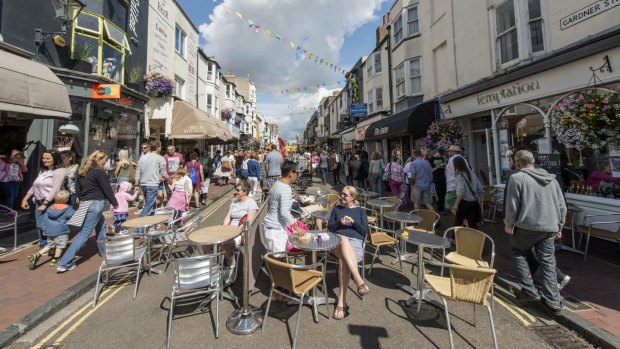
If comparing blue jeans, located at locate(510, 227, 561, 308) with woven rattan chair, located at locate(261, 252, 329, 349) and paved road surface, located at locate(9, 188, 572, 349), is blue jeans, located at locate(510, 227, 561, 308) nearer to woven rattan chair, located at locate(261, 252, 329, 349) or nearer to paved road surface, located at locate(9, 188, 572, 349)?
paved road surface, located at locate(9, 188, 572, 349)

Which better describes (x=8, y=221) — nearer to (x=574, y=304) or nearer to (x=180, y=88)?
(x=574, y=304)

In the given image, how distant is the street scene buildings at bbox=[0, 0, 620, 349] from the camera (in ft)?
10.3

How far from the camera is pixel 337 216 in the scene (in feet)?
13.3

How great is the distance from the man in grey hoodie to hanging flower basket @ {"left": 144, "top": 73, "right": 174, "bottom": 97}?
1290 cm

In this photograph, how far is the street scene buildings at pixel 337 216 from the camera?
3.14 m

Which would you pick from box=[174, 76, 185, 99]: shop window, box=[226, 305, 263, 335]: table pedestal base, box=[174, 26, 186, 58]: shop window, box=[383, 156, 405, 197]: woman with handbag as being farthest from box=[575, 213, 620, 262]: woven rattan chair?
box=[174, 26, 186, 58]: shop window

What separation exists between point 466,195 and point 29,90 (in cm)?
868

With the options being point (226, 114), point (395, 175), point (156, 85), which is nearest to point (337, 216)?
point (395, 175)

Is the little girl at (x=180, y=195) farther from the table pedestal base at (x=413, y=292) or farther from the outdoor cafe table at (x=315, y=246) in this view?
the table pedestal base at (x=413, y=292)

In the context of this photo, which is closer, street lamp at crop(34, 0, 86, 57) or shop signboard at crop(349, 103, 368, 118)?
street lamp at crop(34, 0, 86, 57)

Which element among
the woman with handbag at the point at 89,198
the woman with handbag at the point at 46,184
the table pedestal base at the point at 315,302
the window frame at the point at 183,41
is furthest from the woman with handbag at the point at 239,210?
the window frame at the point at 183,41

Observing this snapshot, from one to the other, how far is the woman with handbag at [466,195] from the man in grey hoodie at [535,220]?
1.83 meters

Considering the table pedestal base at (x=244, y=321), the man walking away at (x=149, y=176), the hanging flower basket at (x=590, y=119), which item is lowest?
the table pedestal base at (x=244, y=321)

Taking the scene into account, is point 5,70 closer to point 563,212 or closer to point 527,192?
point 527,192
